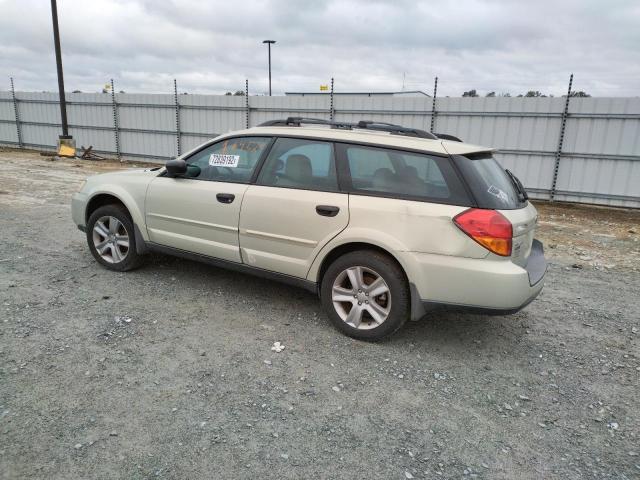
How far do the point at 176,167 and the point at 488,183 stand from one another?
272 cm

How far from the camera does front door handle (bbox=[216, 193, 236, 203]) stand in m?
4.15

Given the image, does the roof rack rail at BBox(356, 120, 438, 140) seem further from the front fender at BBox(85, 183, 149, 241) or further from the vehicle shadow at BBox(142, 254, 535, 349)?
the front fender at BBox(85, 183, 149, 241)

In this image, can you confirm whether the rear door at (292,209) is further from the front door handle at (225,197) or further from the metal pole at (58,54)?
the metal pole at (58,54)

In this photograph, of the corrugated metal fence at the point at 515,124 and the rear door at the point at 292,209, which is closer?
the rear door at the point at 292,209

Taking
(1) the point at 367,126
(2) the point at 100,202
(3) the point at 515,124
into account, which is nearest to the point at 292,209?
(1) the point at 367,126

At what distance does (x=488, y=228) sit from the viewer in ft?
10.6

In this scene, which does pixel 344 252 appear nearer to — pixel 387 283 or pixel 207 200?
pixel 387 283

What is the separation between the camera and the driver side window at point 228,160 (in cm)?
423

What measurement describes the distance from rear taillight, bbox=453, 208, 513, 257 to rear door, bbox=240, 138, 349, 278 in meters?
0.88

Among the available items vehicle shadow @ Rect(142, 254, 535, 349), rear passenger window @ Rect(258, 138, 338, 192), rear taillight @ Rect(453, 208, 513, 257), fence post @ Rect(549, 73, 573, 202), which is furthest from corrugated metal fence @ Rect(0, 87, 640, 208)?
rear taillight @ Rect(453, 208, 513, 257)

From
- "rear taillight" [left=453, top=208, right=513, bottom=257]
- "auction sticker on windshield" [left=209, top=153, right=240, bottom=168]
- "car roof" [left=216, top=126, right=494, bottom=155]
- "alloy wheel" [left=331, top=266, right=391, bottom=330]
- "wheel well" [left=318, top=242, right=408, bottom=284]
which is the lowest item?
"alloy wheel" [left=331, top=266, right=391, bottom=330]

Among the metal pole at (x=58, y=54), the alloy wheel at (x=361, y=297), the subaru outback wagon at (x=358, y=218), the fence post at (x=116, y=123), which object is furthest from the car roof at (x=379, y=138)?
the metal pole at (x=58, y=54)

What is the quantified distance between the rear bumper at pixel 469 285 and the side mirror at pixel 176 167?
233 centimetres

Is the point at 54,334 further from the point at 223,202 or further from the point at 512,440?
the point at 512,440
